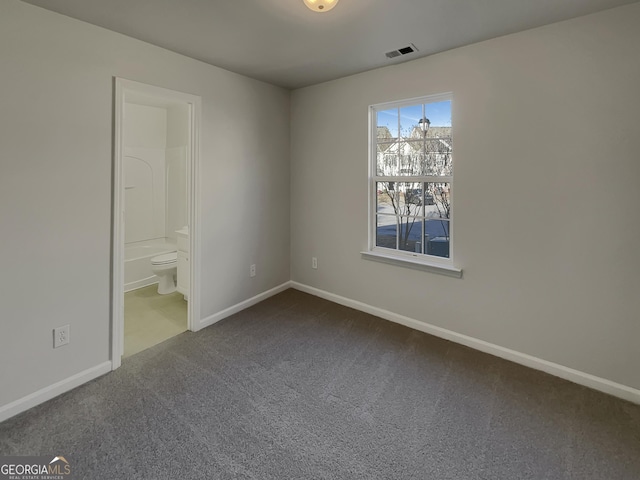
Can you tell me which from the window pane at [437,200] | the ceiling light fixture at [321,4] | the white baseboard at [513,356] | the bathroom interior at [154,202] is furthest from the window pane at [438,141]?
the bathroom interior at [154,202]

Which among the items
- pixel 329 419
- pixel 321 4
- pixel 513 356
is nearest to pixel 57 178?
pixel 321 4

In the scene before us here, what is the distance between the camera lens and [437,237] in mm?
2906

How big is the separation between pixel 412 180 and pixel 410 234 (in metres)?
0.52

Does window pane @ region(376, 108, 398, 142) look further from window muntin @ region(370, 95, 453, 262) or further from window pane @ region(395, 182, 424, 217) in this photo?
window pane @ region(395, 182, 424, 217)

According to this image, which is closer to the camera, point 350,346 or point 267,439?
point 267,439

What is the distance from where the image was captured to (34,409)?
6.34 ft

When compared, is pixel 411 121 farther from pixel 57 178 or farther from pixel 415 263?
pixel 57 178

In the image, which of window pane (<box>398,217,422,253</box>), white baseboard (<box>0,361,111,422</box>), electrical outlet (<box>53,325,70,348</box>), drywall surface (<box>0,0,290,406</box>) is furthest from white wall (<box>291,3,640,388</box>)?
electrical outlet (<box>53,325,70,348</box>)

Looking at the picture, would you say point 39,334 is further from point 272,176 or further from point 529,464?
point 529,464

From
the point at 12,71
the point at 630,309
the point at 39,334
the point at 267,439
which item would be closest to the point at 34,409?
the point at 39,334

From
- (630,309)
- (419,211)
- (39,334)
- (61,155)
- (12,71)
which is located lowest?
(39,334)

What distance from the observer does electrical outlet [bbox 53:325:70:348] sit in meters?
2.07

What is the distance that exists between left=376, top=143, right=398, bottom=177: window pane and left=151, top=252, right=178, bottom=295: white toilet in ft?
8.63

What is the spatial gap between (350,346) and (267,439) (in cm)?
113
